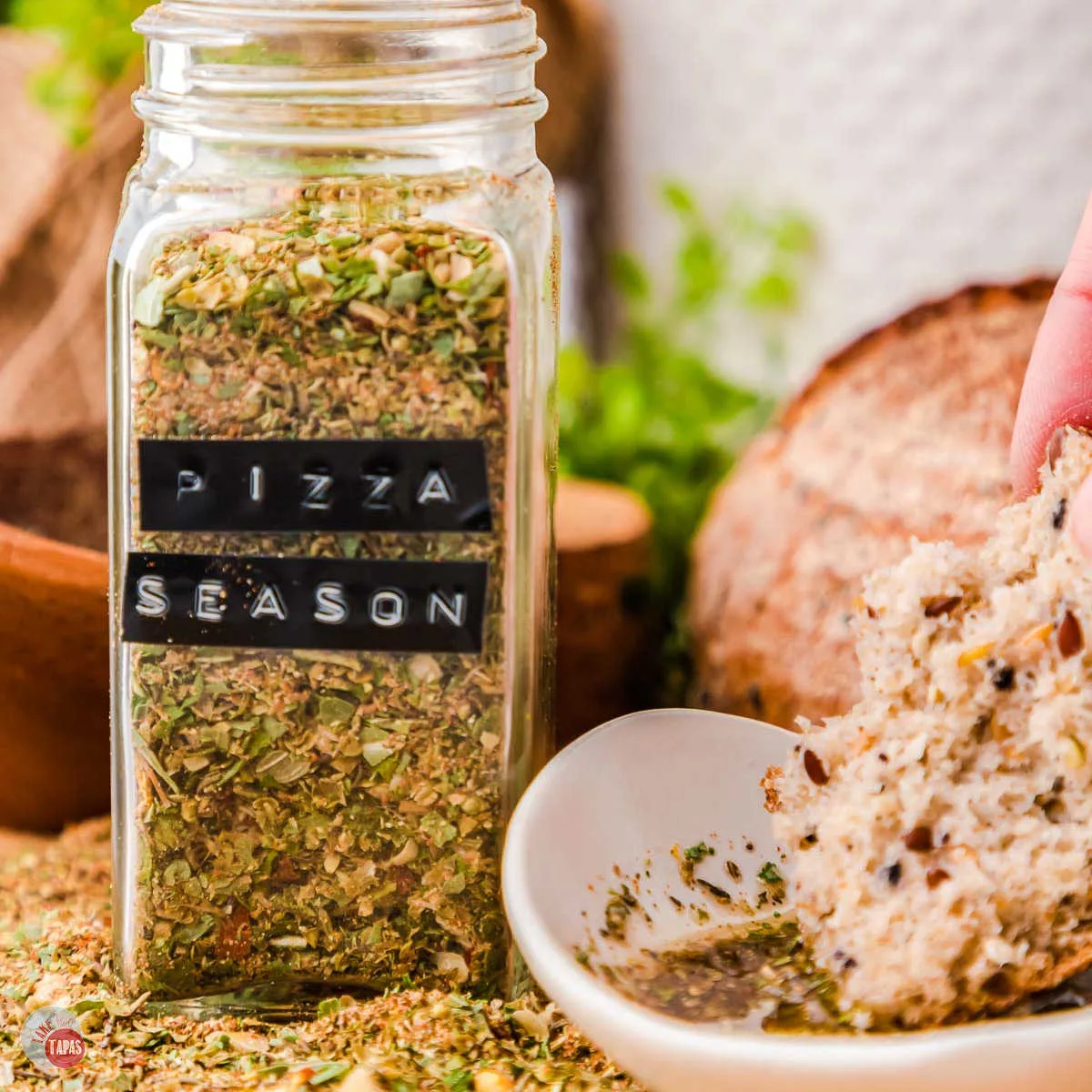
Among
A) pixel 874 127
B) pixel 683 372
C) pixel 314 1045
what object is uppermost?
pixel 874 127

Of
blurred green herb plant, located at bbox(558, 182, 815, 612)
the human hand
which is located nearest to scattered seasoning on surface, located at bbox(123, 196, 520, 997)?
the human hand

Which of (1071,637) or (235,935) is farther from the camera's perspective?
(235,935)

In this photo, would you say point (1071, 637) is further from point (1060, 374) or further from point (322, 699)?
point (322, 699)

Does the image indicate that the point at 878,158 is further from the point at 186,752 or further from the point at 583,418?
the point at 186,752

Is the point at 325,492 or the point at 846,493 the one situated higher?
the point at 325,492

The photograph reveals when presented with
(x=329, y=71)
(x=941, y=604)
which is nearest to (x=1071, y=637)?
(x=941, y=604)

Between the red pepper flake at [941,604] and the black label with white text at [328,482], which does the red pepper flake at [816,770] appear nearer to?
the red pepper flake at [941,604]

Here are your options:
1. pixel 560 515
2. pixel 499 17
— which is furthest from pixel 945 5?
pixel 499 17
